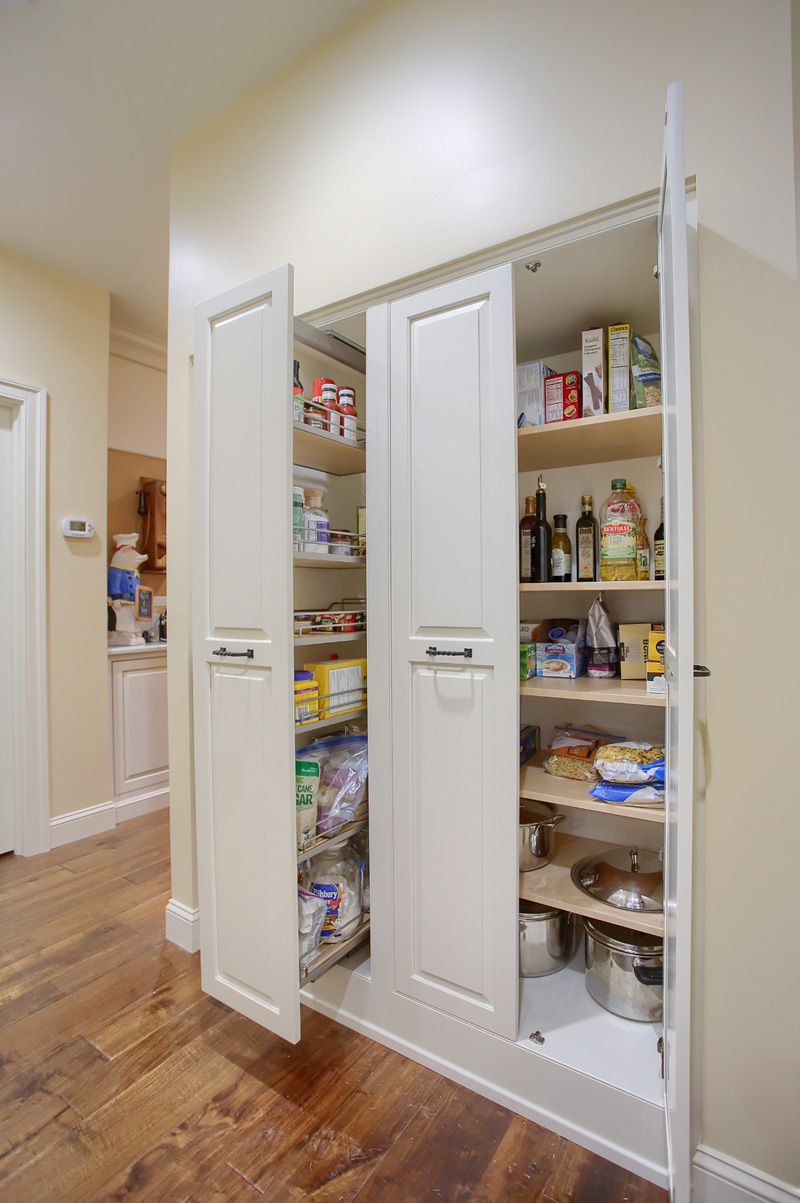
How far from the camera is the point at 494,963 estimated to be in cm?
137

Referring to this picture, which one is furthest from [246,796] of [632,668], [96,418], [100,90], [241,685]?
[96,418]

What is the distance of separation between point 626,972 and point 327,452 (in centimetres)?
163

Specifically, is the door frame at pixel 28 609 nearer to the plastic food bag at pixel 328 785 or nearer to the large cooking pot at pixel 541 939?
the plastic food bag at pixel 328 785

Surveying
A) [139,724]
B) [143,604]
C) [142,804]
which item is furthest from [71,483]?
[142,804]

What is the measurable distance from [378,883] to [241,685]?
2.22 ft

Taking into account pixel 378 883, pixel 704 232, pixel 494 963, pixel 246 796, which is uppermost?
pixel 704 232

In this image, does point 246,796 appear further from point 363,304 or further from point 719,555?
point 363,304

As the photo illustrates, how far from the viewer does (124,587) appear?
324cm

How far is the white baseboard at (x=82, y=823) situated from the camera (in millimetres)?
2846

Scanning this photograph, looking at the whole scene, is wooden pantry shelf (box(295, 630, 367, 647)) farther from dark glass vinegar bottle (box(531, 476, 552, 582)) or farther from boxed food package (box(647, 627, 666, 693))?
boxed food package (box(647, 627, 666, 693))

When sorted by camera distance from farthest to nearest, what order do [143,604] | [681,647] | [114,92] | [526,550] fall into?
1. [143,604]
2. [114,92]
3. [526,550]
4. [681,647]

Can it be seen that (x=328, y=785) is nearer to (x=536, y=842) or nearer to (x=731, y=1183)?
(x=536, y=842)

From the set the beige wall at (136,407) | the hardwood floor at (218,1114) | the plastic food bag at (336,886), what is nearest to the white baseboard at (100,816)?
the hardwood floor at (218,1114)

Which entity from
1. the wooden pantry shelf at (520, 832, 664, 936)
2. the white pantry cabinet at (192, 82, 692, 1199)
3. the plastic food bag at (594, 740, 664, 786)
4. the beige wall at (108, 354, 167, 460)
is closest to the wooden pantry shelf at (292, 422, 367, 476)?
the white pantry cabinet at (192, 82, 692, 1199)
